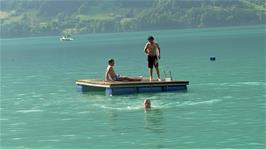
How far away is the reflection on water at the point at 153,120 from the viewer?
26.3m

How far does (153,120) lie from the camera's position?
92.5 feet

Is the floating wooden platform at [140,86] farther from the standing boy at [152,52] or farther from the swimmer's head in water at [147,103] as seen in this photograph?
the swimmer's head in water at [147,103]

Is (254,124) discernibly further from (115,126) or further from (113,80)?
(113,80)

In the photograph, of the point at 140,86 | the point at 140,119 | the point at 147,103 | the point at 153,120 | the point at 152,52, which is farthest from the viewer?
the point at 152,52

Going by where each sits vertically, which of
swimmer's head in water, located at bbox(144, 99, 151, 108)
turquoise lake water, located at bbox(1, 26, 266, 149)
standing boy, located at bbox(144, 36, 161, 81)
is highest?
standing boy, located at bbox(144, 36, 161, 81)

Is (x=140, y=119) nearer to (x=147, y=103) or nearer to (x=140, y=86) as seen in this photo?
(x=147, y=103)

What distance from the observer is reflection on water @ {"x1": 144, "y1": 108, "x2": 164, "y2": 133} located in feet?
86.3

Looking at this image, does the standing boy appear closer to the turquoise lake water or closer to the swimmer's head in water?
the turquoise lake water

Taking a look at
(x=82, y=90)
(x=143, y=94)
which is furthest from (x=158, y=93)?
(x=82, y=90)

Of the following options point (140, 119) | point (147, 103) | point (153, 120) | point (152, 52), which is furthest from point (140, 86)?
point (153, 120)

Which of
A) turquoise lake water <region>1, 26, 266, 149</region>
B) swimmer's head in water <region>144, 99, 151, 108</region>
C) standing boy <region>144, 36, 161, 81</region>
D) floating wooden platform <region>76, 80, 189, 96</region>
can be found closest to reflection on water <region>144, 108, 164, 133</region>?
turquoise lake water <region>1, 26, 266, 149</region>

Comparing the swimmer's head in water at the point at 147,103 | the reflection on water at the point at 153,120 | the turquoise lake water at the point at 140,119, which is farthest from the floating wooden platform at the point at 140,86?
the reflection on water at the point at 153,120

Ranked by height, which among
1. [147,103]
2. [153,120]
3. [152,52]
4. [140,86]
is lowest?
[153,120]

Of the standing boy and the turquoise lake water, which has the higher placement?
the standing boy
